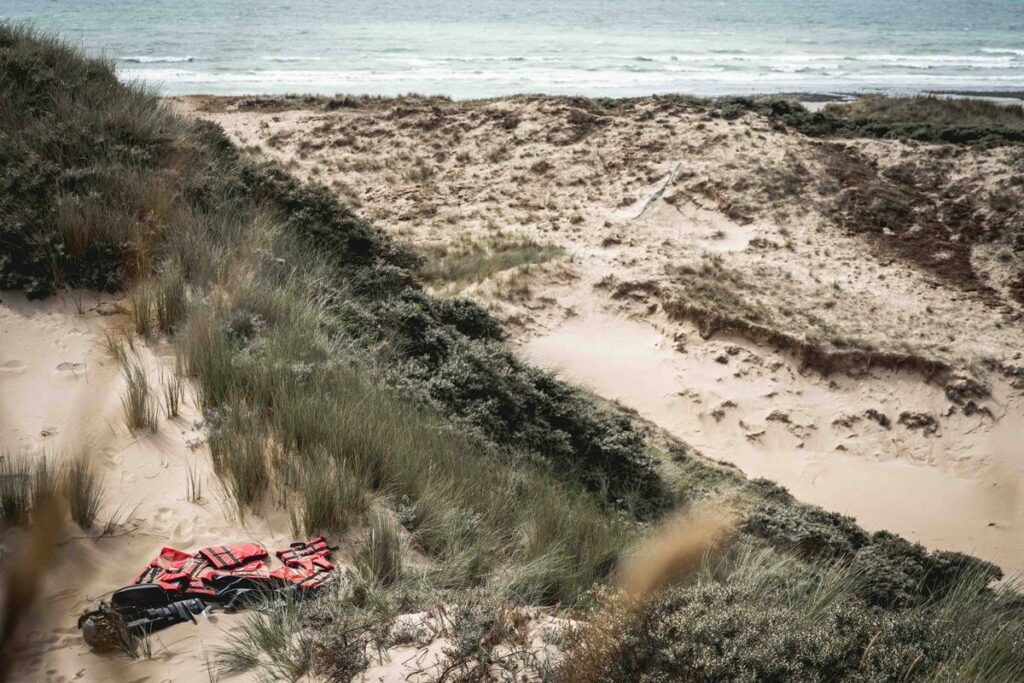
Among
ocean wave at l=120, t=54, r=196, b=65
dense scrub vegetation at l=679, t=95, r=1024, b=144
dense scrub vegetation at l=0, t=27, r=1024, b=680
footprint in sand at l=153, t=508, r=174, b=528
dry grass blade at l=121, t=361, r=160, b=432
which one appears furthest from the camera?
ocean wave at l=120, t=54, r=196, b=65

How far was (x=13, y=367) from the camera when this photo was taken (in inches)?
177

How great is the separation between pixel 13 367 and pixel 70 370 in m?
0.34

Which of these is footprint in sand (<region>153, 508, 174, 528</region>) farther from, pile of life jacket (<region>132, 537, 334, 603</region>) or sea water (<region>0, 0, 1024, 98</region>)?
sea water (<region>0, 0, 1024, 98</region>)

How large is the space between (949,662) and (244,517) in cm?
313

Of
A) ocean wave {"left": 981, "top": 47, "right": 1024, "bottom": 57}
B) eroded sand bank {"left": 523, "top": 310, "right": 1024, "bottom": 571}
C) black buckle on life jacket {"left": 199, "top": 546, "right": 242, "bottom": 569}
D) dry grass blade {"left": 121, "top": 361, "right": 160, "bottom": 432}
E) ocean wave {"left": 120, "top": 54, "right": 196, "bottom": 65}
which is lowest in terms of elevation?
eroded sand bank {"left": 523, "top": 310, "right": 1024, "bottom": 571}

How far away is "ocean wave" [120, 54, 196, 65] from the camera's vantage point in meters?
29.9

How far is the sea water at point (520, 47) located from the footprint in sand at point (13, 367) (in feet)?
57.9

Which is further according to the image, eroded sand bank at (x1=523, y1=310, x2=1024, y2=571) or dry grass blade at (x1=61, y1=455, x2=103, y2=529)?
eroded sand bank at (x1=523, y1=310, x2=1024, y2=571)

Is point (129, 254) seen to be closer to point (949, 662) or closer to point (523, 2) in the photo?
point (949, 662)

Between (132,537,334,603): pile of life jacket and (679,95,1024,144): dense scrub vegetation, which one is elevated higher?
(679,95,1024,144): dense scrub vegetation

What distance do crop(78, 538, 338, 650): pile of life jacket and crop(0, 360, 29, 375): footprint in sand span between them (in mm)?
2129

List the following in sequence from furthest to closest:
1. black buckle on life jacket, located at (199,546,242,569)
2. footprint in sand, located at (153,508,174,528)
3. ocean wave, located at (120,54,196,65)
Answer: ocean wave, located at (120,54,196,65) → footprint in sand, located at (153,508,174,528) → black buckle on life jacket, located at (199,546,242,569)

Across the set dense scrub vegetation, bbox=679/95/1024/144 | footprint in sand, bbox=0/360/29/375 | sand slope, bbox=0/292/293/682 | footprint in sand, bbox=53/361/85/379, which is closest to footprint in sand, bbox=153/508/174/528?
sand slope, bbox=0/292/293/682

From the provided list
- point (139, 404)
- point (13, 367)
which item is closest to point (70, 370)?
point (13, 367)
